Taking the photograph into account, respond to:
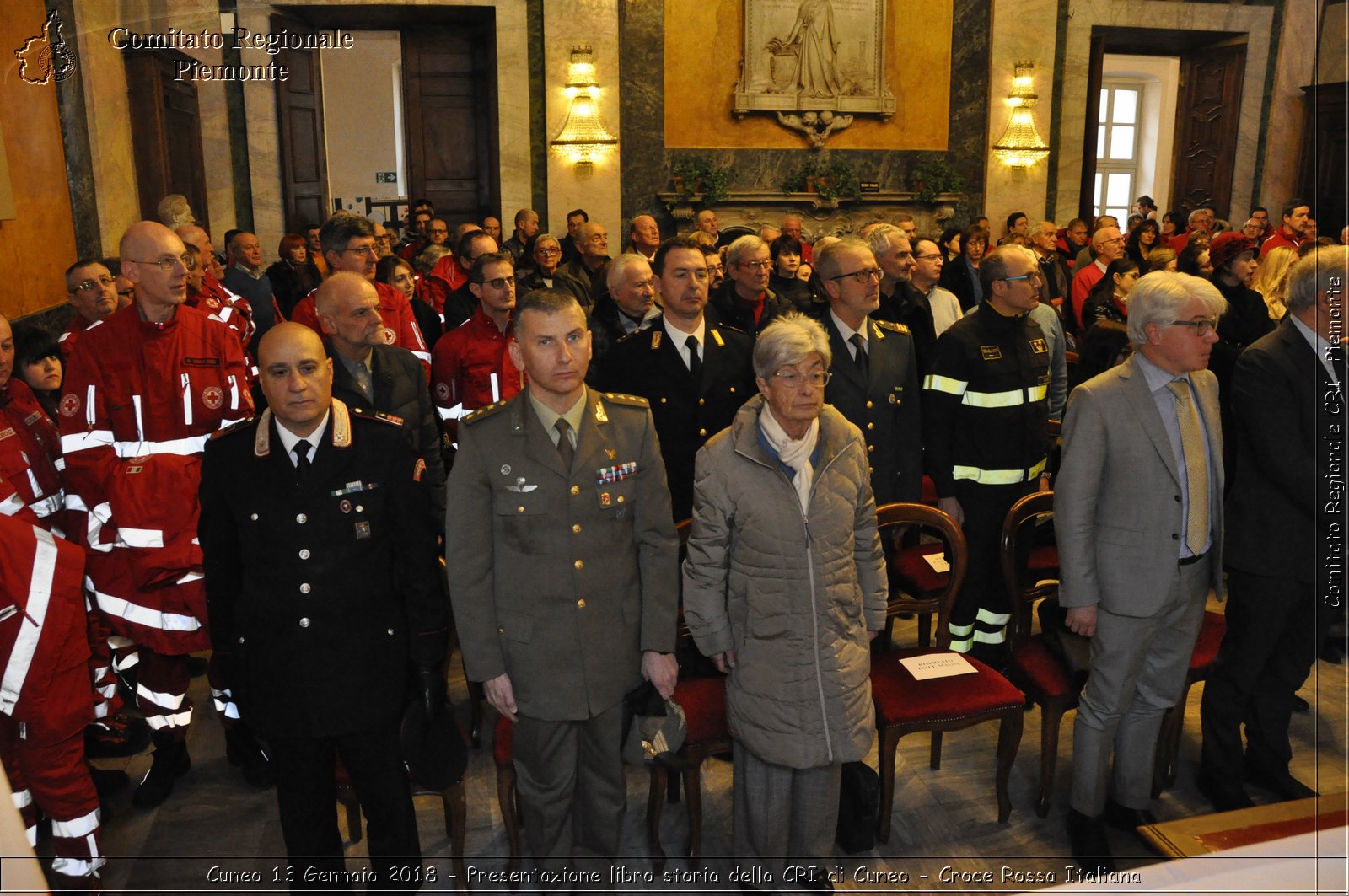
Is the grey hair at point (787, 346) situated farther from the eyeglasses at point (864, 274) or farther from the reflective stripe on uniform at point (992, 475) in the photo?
the reflective stripe on uniform at point (992, 475)

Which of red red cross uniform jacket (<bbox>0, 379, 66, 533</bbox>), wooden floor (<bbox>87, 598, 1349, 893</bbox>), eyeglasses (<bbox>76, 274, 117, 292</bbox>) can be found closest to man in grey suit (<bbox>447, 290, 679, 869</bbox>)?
wooden floor (<bbox>87, 598, 1349, 893</bbox>)

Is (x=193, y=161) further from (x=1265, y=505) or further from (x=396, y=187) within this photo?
(x=1265, y=505)

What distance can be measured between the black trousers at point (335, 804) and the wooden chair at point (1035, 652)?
2.02 m

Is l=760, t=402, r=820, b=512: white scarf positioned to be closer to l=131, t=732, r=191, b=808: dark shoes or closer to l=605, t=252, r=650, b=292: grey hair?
l=605, t=252, r=650, b=292: grey hair

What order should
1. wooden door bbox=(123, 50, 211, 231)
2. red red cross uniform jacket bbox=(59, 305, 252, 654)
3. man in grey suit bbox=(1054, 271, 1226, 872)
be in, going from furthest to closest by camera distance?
wooden door bbox=(123, 50, 211, 231), red red cross uniform jacket bbox=(59, 305, 252, 654), man in grey suit bbox=(1054, 271, 1226, 872)

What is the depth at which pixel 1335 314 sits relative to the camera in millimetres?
1147

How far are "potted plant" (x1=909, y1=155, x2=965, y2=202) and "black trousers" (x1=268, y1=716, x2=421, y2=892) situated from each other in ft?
33.3

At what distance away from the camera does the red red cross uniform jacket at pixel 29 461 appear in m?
3.31

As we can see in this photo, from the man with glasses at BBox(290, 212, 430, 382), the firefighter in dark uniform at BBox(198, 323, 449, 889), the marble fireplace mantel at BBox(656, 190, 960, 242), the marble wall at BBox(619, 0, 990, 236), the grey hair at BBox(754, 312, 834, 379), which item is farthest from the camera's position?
the marble fireplace mantel at BBox(656, 190, 960, 242)

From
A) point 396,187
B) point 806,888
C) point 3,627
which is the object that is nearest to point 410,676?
point 3,627

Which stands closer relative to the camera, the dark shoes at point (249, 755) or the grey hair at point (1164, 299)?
the grey hair at point (1164, 299)

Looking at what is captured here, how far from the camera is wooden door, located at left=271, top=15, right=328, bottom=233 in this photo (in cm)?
1020

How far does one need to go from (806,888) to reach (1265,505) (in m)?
1.87

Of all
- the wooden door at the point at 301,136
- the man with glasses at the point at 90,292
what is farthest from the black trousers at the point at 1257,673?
the wooden door at the point at 301,136
